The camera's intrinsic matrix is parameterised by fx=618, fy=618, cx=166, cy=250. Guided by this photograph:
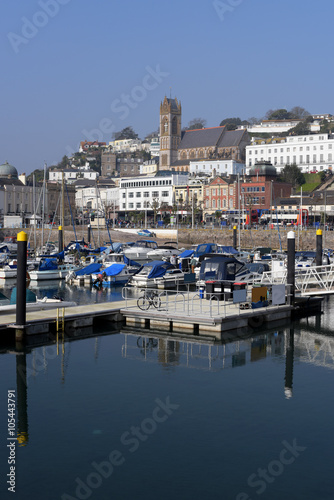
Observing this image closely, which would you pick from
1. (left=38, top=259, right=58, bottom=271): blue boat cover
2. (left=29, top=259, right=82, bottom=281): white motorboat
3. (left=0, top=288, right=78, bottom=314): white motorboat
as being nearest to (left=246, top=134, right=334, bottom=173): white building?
(left=29, top=259, right=82, bottom=281): white motorboat

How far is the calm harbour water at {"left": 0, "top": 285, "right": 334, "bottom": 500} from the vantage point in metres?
16.2

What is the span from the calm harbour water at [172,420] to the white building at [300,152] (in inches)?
5925

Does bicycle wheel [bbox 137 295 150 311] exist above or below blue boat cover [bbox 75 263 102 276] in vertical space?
below

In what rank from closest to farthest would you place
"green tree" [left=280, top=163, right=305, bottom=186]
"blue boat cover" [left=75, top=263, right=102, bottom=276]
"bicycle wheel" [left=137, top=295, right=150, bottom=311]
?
"bicycle wheel" [left=137, top=295, right=150, bottom=311] < "blue boat cover" [left=75, top=263, right=102, bottom=276] < "green tree" [left=280, top=163, right=305, bottom=186]

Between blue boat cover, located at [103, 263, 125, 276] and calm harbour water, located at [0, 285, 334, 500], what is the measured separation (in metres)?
22.4

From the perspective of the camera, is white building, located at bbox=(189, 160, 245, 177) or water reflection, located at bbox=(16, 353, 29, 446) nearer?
water reflection, located at bbox=(16, 353, 29, 446)

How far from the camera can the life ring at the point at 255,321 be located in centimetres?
3428

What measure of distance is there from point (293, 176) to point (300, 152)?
58.6ft

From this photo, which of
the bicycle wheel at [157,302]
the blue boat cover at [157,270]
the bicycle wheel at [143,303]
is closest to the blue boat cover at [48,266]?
the blue boat cover at [157,270]

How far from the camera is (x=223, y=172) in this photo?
176250 mm

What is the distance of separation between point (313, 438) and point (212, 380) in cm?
668

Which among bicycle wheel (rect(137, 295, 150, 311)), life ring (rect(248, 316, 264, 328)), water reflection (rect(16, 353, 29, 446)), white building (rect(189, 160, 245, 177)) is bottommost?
water reflection (rect(16, 353, 29, 446))

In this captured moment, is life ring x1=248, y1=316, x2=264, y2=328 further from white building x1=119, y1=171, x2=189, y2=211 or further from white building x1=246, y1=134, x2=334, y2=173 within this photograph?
white building x1=246, y1=134, x2=334, y2=173

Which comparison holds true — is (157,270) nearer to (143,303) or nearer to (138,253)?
(143,303)
